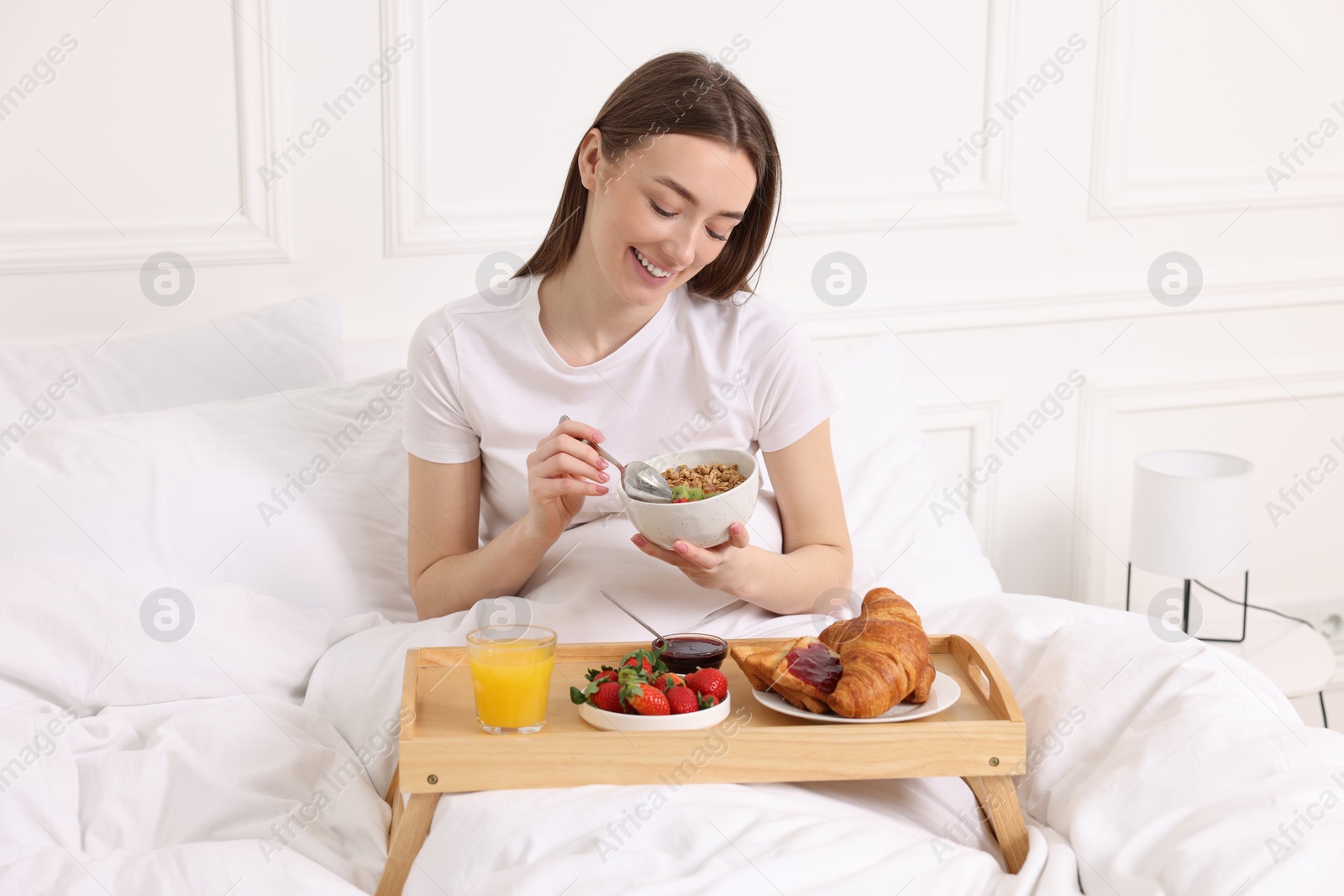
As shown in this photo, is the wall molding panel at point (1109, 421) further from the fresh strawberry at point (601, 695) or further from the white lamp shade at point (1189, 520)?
the fresh strawberry at point (601, 695)

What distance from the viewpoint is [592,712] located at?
114 centimetres

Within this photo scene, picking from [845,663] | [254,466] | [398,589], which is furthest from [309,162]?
[845,663]

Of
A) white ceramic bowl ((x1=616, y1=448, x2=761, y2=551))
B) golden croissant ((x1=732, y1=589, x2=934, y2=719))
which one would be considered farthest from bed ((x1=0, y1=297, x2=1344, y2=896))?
white ceramic bowl ((x1=616, y1=448, x2=761, y2=551))

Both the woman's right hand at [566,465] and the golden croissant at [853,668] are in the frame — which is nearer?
the golden croissant at [853,668]

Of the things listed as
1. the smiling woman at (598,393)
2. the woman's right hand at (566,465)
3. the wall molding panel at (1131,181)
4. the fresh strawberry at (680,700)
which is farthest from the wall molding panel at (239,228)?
the wall molding panel at (1131,181)

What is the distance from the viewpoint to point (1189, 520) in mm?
2188

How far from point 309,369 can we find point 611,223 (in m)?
0.74

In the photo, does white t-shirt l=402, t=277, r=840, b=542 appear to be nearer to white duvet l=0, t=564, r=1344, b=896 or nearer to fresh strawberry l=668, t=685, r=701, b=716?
white duvet l=0, t=564, r=1344, b=896

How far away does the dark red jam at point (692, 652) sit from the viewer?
3.99ft

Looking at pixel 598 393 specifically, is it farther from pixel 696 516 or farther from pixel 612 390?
pixel 696 516

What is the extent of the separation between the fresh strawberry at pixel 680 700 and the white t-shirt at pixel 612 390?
0.46 m

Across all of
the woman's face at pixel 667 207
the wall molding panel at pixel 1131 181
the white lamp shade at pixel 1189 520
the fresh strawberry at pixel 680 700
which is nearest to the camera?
the fresh strawberry at pixel 680 700

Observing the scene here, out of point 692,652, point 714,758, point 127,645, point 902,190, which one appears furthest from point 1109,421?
point 127,645

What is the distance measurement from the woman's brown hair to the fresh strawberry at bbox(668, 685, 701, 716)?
2.08ft
